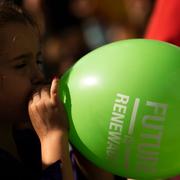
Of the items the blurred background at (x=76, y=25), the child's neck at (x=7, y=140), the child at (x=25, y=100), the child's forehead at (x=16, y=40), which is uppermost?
the child's forehead at (x=16, y=40)

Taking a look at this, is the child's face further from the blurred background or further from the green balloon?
the blurred background

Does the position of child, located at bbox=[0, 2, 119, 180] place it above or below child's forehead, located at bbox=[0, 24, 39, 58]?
below

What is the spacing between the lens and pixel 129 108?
6.86 feet

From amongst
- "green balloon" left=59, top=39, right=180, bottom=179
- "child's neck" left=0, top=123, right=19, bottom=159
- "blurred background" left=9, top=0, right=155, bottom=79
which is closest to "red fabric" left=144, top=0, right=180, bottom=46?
"green balloon" left=59, top=39, right=180, bottom=179

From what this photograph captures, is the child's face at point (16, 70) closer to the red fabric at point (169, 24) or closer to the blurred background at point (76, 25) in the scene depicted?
the red fabric at point (169, 24)

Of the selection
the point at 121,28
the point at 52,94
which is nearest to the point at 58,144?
the point at 52,94

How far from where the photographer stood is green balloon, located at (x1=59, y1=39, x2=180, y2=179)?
2090 mm

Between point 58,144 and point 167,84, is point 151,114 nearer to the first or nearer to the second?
point 167,84

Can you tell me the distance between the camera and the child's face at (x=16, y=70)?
7.34 ft

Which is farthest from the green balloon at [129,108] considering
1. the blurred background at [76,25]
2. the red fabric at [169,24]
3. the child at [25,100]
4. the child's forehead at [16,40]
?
the blurred background at [76,25]

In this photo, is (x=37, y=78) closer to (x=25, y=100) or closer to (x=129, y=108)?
(x=25, y=100)

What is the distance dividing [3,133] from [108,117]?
406 millimetres

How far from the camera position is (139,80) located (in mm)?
2094

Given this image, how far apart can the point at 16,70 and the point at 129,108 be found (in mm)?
380
